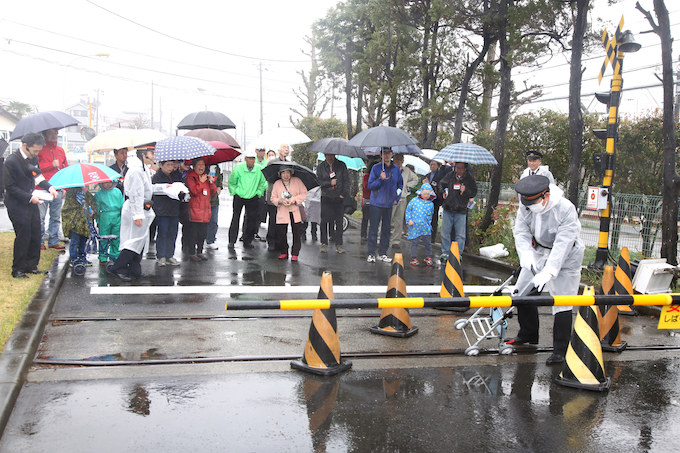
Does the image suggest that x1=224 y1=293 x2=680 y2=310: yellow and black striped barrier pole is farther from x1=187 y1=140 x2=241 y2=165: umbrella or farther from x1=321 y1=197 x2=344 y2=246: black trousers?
x1=321 y1=197 x2=344 y2=246: black trousers

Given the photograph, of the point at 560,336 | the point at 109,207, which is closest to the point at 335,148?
the point at 109,207

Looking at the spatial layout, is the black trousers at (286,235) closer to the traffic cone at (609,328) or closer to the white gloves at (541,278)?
the traffic cone at (609,328)

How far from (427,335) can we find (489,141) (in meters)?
13.3

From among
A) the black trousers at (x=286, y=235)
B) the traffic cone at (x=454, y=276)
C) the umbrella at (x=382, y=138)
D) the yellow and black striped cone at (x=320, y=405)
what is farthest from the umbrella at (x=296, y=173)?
the yellow and black striped cone at (x=320, y=405)

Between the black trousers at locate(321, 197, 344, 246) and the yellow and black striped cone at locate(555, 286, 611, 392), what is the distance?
6740 millimetres

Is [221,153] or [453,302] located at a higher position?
[221,153]

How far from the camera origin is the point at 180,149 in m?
9.07

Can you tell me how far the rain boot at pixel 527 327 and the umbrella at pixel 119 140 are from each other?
6.49 m

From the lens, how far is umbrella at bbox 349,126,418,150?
10.5 meters

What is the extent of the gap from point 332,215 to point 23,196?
5.47 metres

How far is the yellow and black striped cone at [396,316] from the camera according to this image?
6.37m

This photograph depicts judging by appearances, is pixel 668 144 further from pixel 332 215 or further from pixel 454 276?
pixel 332 215

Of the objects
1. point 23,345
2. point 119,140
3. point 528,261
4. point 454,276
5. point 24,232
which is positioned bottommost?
point 23,345

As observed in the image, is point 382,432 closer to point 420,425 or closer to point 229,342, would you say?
point 420,425
